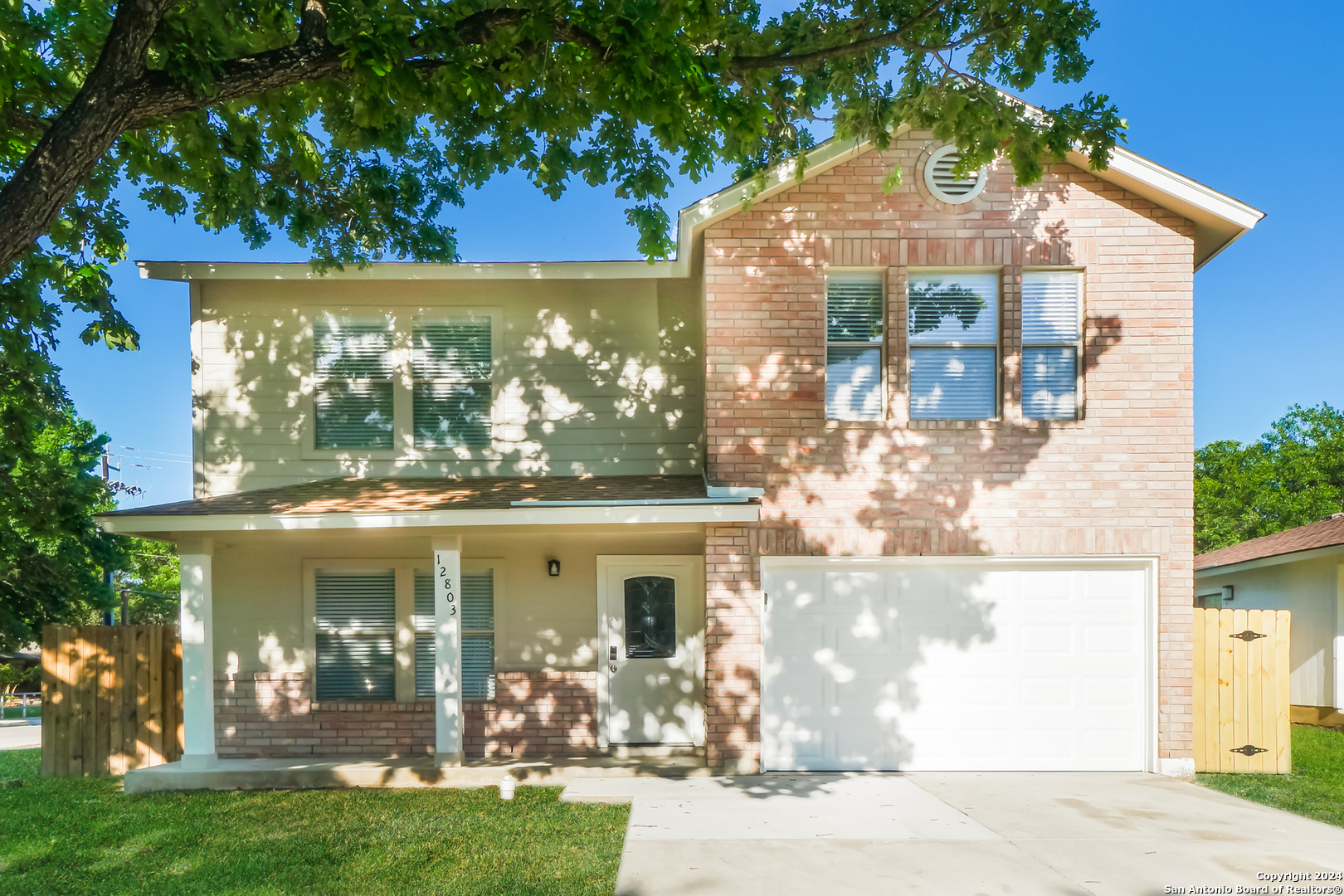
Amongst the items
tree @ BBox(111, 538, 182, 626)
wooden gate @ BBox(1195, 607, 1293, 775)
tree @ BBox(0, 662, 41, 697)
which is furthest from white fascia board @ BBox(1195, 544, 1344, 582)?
tree @ BBox(111, 538, 182, 626)

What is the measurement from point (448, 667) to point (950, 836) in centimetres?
481

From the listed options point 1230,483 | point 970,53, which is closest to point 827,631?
point 970,53

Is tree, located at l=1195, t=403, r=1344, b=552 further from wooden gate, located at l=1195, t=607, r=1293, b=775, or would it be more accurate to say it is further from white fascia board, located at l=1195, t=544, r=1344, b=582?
wooden gate, located at l=1195, t=607, r=1293, b=775

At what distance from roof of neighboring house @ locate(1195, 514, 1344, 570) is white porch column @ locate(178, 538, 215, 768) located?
51.1 feet

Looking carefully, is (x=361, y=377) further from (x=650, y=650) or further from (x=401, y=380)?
(x=650, y=650)

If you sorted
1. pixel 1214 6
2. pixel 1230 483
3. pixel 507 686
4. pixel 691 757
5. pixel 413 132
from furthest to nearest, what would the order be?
1. pixel 1230 483
2. pixel 1214 6
3. pixel 507 686
4. pixel 691 757
5. pixel 413 132

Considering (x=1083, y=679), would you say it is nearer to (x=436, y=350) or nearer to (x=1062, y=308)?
(x=1062, y=308)

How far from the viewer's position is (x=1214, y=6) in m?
19.3

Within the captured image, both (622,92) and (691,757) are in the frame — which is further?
(691,757)

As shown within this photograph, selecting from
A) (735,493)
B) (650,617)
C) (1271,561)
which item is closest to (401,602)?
(650,617)

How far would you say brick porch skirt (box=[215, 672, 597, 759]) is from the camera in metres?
9.54

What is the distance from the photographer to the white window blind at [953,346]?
856 centimetres

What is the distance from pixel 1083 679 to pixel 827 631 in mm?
2612

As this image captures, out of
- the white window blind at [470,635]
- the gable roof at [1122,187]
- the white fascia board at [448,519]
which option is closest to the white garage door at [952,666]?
the white fascia board at [448,519]
